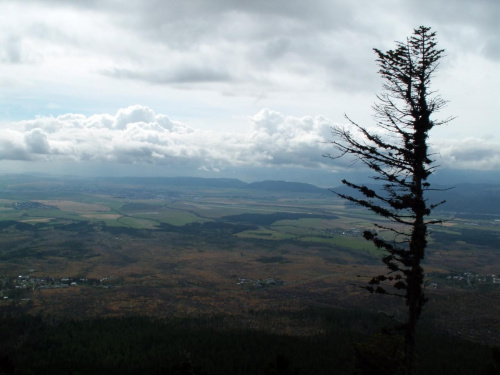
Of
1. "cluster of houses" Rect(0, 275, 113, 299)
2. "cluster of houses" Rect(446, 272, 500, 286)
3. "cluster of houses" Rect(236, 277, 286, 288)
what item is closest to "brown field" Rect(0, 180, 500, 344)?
"cluster of houses" Rect(236, 277, 286, 288)

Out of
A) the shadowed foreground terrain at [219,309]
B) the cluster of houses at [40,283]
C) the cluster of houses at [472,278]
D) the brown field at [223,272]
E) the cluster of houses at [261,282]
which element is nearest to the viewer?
the shadowed foreground terrain at [219,309]

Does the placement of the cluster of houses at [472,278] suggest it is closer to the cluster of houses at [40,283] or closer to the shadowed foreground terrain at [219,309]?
the shadowed foreground terrain at [219,309]

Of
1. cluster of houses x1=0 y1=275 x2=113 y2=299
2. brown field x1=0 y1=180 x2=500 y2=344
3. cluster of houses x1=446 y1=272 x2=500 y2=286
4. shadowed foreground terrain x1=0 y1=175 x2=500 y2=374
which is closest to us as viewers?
shadowed foreground terrain x1=0 y1=175 x2=500 y2=374

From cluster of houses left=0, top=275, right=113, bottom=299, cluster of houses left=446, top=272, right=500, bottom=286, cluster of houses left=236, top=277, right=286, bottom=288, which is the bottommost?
cluster of houses left=0, top=275, right=113, bottom=299

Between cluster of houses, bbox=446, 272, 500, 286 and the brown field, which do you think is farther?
cluster of houses, bbox=446, 272, 500, 286

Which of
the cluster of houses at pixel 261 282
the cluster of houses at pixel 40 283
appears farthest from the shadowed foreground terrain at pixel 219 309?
the cluster of houses at pixel 261 282

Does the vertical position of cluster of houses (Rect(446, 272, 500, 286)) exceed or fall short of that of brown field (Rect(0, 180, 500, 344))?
it exceeds it

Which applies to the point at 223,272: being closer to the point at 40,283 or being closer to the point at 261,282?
the point at 261,282

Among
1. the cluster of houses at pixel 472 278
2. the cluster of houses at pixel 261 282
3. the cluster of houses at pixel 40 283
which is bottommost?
the cluster of houses at pixel 40 283

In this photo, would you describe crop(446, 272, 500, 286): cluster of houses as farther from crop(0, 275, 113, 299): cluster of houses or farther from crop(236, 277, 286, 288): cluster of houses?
crop(0, 275, 113, 299): cluster of houses

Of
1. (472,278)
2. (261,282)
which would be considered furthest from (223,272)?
(472,278)

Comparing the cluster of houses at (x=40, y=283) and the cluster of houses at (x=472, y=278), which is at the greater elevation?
the cluster of houses at (x=472, y=278)
